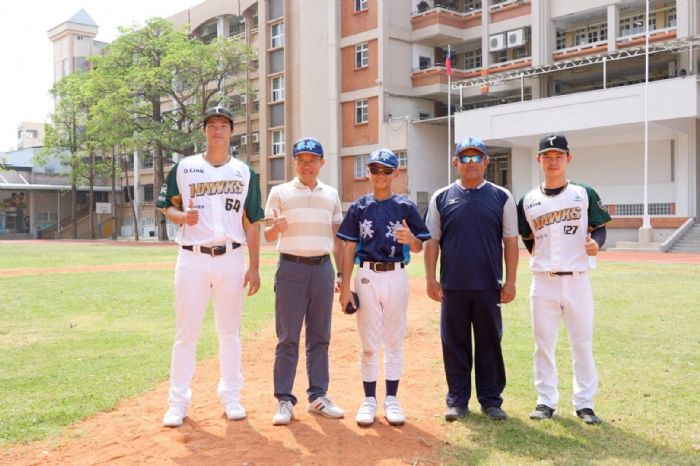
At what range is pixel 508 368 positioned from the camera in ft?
24.9

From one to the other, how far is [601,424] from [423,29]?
127ft

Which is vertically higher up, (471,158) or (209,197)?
(471,158)

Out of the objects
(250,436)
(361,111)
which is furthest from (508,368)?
(361,111)

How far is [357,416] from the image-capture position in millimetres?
5520

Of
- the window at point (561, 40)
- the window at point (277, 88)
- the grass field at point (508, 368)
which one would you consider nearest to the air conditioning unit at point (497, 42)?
the window at point (561, 40)

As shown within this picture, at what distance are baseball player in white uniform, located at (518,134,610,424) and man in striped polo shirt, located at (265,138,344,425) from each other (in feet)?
5.61

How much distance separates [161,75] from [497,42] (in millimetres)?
22673

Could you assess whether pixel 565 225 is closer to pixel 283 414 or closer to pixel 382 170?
pixel 382 170

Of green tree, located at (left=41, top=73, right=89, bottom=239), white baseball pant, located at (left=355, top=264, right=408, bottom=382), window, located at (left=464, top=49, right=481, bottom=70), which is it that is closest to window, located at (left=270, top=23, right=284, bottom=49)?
window, located at (left=464, top=49, right=481, bottom=70)

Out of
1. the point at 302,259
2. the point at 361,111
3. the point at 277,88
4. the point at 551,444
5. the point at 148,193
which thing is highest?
the point at 277,88

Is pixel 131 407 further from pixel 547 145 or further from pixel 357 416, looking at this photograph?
pixel 547 145

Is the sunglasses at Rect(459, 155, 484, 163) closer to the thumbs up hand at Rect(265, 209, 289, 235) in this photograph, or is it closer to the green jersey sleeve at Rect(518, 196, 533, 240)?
the green jersey sleeve at Rect(518, 196, 533, 240)

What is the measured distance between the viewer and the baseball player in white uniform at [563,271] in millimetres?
5520

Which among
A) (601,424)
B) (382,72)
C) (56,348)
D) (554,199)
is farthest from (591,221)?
(382,72)
